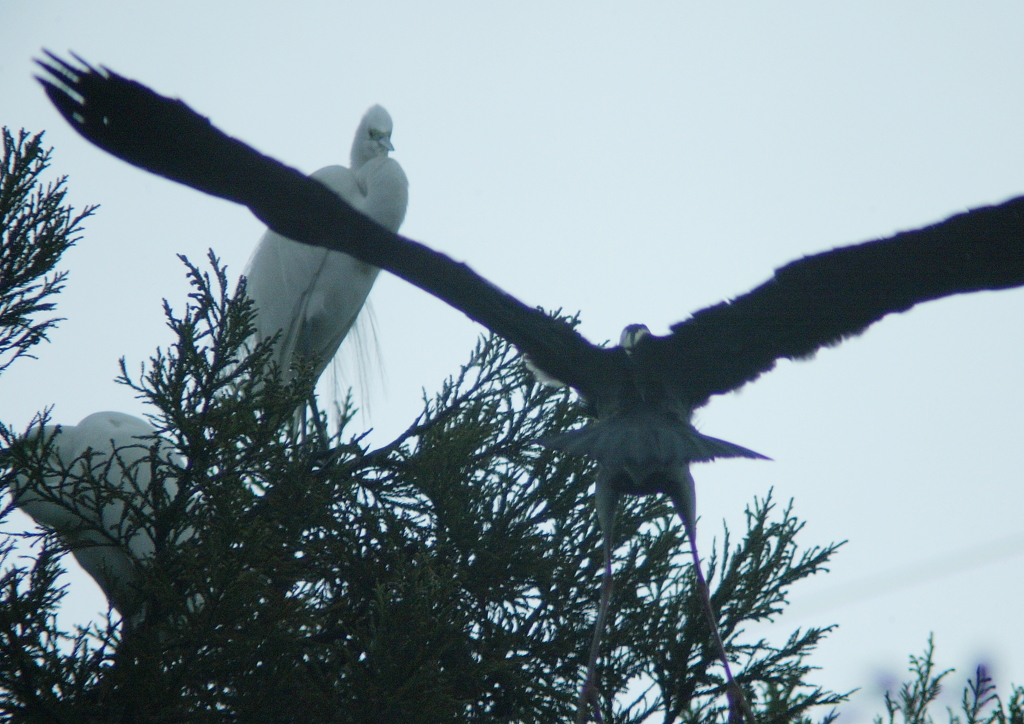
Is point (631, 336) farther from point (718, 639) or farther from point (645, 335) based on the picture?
point (718, 639)

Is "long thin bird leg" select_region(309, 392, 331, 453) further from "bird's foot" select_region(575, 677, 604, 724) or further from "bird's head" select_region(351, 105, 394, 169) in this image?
"bird's head" select_region(351, 105, 394, 169)

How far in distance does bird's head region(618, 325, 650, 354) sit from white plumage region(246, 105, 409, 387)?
2137 millimetres

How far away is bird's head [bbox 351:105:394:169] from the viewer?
6469 millimetres

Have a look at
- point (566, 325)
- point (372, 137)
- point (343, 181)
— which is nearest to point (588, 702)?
point (566, 325)

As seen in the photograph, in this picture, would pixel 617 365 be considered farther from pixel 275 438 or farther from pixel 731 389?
pixel 275 438

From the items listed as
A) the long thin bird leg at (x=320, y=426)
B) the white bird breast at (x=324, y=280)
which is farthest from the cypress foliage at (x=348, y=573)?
the white bird breast at (x=324, y=280)

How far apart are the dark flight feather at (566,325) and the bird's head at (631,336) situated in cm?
15

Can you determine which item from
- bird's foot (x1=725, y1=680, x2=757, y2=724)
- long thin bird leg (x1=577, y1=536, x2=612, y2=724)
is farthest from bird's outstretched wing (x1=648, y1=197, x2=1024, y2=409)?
bird's foot (x1=725, y1=680, x2=757, y2=724)

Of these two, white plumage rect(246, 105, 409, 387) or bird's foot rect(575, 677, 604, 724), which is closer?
bird's foot rect(575, 677, 604, 724)

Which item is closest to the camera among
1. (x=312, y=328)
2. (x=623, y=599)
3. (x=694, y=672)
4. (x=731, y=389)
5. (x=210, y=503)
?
(x=210, y=503)

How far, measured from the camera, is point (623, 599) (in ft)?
12.8

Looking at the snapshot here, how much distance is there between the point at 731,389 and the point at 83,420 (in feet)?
9.37

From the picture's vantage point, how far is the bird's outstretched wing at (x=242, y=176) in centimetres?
329

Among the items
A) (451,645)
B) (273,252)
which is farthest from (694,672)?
(273,252)
